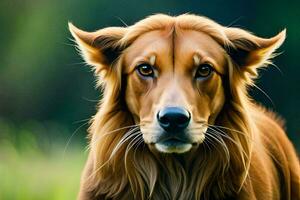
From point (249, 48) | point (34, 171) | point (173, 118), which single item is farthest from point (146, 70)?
point (34, 171)

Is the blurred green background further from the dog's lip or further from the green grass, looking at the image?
the dog's lip

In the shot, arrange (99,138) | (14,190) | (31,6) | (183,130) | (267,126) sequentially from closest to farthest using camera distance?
(183,130)
(99,138)
(267,126)
(14,190)
(31,6)

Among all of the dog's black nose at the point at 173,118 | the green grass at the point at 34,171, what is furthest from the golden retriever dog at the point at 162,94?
the green grass at the point at 34,171

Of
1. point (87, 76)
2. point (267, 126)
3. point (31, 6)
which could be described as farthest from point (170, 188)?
point (31, 6)

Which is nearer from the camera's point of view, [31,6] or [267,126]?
[267,126]

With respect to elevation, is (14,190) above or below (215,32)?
below

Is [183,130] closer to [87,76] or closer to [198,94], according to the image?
[198,94]

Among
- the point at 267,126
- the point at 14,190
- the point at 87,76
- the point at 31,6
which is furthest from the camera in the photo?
the point at 31,6

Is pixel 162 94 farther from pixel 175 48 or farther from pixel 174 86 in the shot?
pixel 175 48

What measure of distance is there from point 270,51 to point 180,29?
2.09 ft

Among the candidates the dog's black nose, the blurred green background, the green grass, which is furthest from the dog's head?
the blurred green background

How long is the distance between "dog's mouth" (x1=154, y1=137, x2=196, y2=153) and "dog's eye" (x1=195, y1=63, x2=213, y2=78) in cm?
45

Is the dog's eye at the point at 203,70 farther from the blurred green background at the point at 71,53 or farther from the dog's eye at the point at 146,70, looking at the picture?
the blurred green background at the point at 71,53

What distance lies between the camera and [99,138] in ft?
26.4
